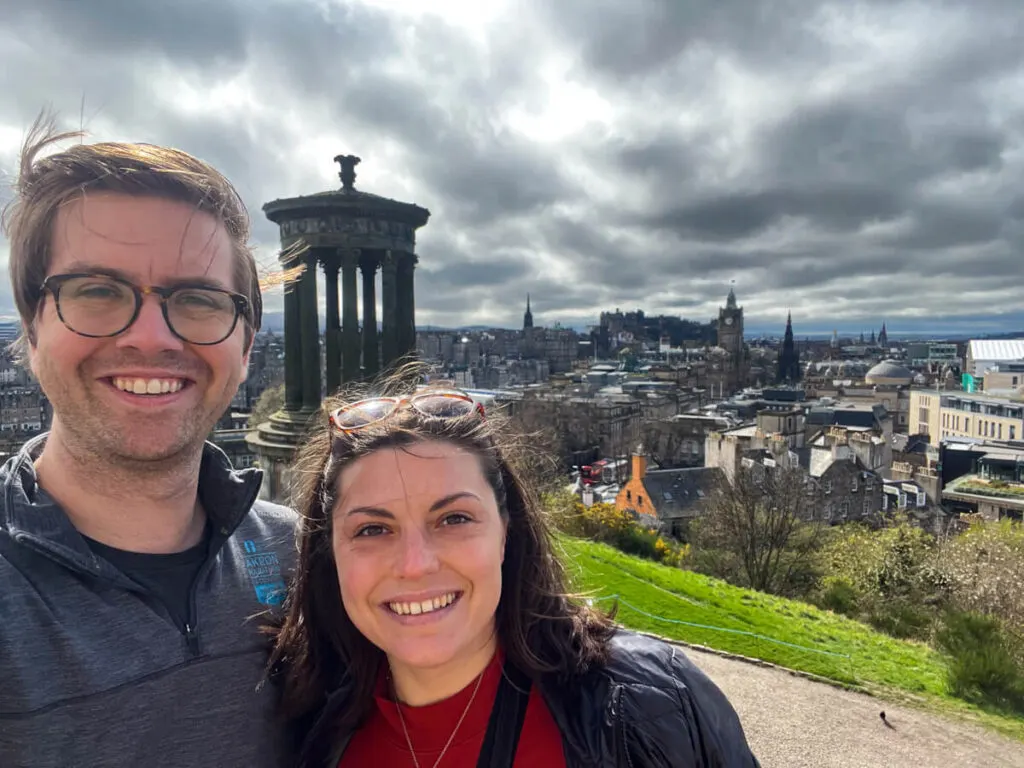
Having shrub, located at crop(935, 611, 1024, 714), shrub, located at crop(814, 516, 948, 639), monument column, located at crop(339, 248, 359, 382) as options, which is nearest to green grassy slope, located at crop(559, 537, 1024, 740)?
shrub, located at crop(935, 611, 1024, 714)

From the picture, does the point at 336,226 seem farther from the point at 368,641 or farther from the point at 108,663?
the point at 108,663

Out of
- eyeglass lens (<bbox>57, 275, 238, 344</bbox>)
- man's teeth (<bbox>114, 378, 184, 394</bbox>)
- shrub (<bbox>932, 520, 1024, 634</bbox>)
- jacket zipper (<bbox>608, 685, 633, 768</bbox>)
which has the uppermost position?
eyeglass lens (<bbox>57, 275, 238, 344</bbox>)

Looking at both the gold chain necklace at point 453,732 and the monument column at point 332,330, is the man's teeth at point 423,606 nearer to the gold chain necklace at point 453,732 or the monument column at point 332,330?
the gold chain necklace at point 453,732

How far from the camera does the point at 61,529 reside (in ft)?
5.30

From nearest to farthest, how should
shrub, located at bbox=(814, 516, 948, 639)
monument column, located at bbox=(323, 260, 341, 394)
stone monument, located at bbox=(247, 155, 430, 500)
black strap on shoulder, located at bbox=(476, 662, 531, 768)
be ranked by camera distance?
black strap on shoulder, located at bbox=(476, 662, 531, 768), stone monument, located at bbox=(247, 155, 430, 500), monument column, located at bbox=(323, 260, 341, 394), shrub, located at bbox=(814, 516, 948, 639)

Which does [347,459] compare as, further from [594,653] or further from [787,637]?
[787,637]

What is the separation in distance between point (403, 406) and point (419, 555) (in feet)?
1.36

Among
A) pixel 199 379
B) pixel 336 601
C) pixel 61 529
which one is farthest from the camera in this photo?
pixel 336 601

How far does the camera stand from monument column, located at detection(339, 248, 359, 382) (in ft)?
29.5

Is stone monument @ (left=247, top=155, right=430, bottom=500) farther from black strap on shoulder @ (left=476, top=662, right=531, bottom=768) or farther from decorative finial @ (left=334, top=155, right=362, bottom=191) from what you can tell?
black strap on shoulder @ (left=476, top=662, right=531, bottom=768)

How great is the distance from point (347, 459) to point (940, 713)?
843 centimetres

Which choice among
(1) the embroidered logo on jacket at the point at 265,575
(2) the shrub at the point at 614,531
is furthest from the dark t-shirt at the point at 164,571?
(2) the shrub at the point at 614,531

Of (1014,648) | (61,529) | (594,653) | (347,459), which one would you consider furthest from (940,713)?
(61,529)

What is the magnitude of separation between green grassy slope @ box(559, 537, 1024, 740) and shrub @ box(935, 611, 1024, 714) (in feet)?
0.79
